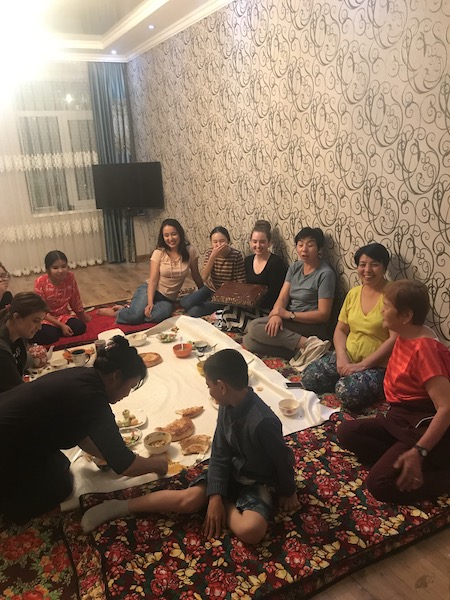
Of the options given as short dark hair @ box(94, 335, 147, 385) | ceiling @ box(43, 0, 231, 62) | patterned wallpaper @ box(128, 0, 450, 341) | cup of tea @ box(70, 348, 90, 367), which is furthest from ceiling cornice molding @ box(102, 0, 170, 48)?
short dark hair @ box(94, 335, 147, 385)

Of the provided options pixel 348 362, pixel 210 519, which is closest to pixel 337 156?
pixel 348 362

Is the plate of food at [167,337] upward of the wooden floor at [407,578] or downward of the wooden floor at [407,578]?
upward

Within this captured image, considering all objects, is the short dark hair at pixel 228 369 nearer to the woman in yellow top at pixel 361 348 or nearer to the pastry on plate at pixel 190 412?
the pastry on plate at pixel 190 412

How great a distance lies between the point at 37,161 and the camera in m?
5.68

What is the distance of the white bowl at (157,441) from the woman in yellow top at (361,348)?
907 mm

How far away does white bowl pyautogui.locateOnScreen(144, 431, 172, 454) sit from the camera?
2.22 m

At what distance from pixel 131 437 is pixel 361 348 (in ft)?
4.35

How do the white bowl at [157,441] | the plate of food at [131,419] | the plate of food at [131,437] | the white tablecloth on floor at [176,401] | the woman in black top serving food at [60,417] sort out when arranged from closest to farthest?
1. the woman in black top serving food at [60,417]
2. the white tablecloth on floor at [176,401]
3. the white bowl at [157,441]
4. the plate of food at [131,437]
5. the plate of food at [131,419]

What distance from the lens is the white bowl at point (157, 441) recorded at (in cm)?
222

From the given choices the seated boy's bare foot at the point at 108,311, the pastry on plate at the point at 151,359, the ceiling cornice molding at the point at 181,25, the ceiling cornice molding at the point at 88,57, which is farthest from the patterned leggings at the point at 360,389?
the ceiling cornice molding at the point at 88,57

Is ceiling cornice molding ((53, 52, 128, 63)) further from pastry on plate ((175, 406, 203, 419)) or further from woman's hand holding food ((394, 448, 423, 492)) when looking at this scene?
woman's hand holding food ((394, 448, 423, 492))

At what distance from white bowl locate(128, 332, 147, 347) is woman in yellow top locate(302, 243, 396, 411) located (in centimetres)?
122

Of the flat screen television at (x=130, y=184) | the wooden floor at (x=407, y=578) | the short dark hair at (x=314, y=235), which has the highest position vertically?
the flat screen television at (x=130, y=184)

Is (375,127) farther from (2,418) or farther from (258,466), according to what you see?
(2,418)
